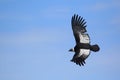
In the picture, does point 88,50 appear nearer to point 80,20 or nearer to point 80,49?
point 80,49

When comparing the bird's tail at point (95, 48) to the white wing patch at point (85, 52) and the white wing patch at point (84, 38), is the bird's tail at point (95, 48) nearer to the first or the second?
the white wing patch at point (85, 52)

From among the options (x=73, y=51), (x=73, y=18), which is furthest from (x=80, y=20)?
(x=73, y=51)

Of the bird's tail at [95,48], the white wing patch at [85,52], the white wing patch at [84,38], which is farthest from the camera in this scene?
the white wing patch at [84,38]

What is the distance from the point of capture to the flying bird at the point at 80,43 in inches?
1150

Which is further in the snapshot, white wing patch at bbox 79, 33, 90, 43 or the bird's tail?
white wing patch at bbox 79, 33, 90, 43

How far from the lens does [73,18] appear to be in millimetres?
31672

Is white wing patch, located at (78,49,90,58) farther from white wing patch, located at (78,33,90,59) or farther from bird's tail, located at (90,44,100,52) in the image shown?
bird's tail, located at (90,44,100,52)

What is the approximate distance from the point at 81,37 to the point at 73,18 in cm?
200

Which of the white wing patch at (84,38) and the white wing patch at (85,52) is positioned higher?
the white wing patch at (84,38)

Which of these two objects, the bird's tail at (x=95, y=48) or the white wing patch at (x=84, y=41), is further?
the bird's tail at (x=95, y=48)

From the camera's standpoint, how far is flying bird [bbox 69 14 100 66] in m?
29.2

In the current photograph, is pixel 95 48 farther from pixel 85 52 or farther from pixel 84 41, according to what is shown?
pixel 84 41

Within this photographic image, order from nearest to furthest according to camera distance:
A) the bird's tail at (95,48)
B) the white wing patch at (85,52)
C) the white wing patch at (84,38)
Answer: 1. the white wing patch at (85,52)
2. the bird's tail at (95,48)
3. the white wing patch at (84,38)

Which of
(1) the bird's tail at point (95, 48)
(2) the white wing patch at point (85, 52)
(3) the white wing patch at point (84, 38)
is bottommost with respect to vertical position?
(2) the white wing patch at point (85, 52)
